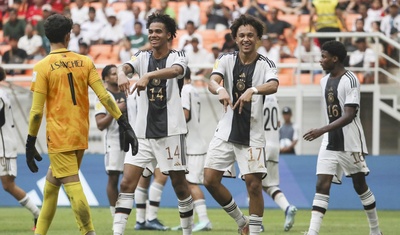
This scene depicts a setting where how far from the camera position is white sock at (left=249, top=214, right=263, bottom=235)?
11229 mm

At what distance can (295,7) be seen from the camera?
27.0m

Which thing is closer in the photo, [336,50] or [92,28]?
[336,50]

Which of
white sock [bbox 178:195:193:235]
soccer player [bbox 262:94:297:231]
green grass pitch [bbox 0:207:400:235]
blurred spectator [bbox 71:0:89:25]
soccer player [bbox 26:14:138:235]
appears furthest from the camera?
blurred spectator [bbox 71:0:89:25]

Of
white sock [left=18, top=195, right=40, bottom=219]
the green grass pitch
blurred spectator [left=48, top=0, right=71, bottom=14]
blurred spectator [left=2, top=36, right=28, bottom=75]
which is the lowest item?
the green grass pitch

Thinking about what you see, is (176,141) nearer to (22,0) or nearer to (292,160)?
(292,160)

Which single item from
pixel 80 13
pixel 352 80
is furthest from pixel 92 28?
pixel 352 80

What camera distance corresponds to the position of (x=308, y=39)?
2258 cm

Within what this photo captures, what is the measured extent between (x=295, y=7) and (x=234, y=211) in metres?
15.8

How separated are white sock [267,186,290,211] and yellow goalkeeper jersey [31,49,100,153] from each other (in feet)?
18.5

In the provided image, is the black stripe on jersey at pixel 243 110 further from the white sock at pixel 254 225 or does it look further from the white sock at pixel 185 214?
the white sock at pixel 185 214

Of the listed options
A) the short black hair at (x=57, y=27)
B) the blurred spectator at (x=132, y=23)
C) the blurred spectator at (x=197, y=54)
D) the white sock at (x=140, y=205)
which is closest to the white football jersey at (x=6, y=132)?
the white sock at (x=140, y=205)

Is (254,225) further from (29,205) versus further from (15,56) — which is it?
(15,56)

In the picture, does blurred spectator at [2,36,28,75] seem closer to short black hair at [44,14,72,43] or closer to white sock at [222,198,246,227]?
white sock at [222,198,246,227]

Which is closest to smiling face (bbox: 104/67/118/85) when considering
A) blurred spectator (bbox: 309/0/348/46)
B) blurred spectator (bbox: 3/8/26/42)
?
blurred spectator (bbox: 309/0/348/46)
